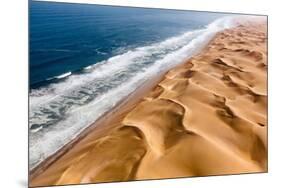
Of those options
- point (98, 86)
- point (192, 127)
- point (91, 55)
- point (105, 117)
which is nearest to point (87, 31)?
point (91, 55)

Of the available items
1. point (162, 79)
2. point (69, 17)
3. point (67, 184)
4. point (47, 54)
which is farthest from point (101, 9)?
point (67, 184)

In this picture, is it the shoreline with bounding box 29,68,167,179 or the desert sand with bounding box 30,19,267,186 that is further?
the desert sand with bounding box 30,19,267,186

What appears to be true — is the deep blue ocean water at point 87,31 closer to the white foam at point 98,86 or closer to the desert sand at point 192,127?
the white foam at point 98,86

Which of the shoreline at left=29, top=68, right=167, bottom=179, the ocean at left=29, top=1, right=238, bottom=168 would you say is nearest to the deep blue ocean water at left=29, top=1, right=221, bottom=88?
the ocean at left=29, top=1, right=238, bottom=168

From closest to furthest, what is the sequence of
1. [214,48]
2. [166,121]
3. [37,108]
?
[37,108], [166,121], [214,48]

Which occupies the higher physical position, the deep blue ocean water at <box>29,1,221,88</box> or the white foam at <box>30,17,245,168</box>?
the deep blue ocean water at <box>29,1,221,88</box>

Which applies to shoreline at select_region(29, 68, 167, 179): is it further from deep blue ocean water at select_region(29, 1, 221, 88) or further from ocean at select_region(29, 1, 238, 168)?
deep blue ocean water at select_region(29, 1, 221, 88)

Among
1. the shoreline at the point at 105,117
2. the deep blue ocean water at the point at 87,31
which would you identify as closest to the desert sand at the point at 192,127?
the shoreline at the point at 105,117
